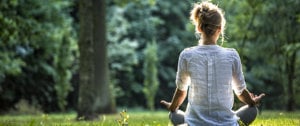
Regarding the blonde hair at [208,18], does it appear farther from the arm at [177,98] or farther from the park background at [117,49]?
the park background at [117,49]

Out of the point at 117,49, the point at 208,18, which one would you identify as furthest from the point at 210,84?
the point at 117,49

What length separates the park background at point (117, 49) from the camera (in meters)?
19.5

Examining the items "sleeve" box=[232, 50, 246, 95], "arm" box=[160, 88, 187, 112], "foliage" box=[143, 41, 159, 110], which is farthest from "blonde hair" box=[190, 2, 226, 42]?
"foliage" box=[143, 41, 159, 110]

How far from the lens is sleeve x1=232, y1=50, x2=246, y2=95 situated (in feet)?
19.2

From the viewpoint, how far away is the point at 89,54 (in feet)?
46.6

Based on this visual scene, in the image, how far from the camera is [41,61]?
32781 mm

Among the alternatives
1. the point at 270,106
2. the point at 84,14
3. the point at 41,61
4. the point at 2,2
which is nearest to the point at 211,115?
the point at 84,14

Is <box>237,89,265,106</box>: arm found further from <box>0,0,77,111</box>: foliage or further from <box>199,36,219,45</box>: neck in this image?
<box>0,0,77,111</box>: foliage

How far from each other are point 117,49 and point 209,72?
32.4m

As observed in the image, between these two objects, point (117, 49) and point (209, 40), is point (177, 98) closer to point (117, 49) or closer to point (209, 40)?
point (209, 40)

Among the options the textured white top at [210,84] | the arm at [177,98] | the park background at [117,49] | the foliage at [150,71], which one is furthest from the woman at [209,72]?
the foliage at [150,71]

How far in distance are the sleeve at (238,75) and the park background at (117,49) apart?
29.6 inches

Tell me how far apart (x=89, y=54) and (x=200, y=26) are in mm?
8682

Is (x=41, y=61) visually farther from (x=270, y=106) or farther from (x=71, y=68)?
(x=270, y=106)
